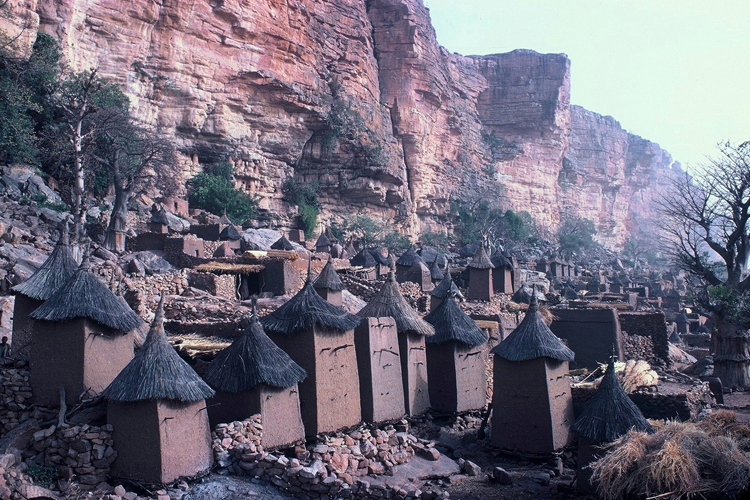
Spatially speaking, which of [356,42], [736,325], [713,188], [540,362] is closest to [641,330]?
[736,325]

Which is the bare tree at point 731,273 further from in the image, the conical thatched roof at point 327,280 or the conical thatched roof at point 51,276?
the conical thatched roof at point 51,276

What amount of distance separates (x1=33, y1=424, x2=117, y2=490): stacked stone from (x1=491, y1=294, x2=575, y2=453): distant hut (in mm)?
7167

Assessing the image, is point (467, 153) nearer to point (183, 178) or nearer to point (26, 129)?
point (183, 178)

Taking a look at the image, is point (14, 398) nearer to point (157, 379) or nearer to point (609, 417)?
point (157, 379)

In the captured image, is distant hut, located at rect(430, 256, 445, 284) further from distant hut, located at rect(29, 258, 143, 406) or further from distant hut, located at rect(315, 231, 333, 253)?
distant hut, located at rect(29, 258, 143, 406)

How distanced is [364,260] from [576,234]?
175 ft

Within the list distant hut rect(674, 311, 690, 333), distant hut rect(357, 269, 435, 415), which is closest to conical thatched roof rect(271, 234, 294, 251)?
distant hut rect(357, 269, 435, 415)

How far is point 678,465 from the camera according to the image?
8.40 meters

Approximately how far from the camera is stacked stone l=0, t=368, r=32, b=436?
1009cm

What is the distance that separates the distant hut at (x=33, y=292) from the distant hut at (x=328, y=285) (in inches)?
230

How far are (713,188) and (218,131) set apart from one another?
1073 inches

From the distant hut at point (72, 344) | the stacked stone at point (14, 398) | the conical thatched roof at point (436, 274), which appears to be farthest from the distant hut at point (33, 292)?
the conical thatched roof at point (436, 274)

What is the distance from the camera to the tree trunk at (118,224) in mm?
22188

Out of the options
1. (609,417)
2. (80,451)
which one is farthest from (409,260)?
(80,451)
